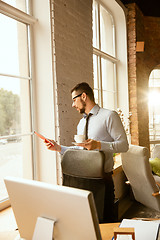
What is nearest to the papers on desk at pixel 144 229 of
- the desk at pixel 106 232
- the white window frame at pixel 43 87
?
the desk at pixel 106 232

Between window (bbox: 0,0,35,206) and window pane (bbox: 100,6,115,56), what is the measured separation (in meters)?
2.84

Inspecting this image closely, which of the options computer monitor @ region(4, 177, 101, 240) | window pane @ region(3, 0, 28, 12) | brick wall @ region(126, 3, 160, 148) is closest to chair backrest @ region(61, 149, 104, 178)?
computer monitor @ region(4, 177, 101, 240)

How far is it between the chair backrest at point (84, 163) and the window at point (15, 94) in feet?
2.42

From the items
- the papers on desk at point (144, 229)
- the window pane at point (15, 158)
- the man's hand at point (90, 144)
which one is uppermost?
the man's hand at point (90, 144)

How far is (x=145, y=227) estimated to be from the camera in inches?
51.6

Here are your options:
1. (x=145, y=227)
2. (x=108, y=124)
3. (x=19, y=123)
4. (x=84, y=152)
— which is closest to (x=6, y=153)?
(x=19, y=123)

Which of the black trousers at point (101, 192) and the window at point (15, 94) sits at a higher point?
the window at point (15, 94)

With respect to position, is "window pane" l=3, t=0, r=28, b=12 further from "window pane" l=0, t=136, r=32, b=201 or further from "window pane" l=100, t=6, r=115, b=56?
"window pane" l=100, t=6, r=115, b=56

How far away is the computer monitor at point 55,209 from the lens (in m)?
0.86

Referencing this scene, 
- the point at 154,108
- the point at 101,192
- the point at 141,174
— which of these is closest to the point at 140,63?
the point at 154,108

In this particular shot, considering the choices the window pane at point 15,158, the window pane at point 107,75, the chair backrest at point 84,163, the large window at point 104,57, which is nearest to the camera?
the chair backrest at point 84,163

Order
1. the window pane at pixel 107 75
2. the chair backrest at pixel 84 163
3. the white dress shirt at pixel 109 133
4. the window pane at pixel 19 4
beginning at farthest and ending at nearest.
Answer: the window pane at pixel 107 75 < the window pane at pixel 19 4 < the white dress shirt at pixel 109 133 < the chair backrest at pixel 84 163

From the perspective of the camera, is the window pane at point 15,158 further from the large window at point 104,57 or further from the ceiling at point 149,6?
the ceiling at point 149,6

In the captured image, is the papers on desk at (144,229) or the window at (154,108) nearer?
the papers on desk at (144,229)
